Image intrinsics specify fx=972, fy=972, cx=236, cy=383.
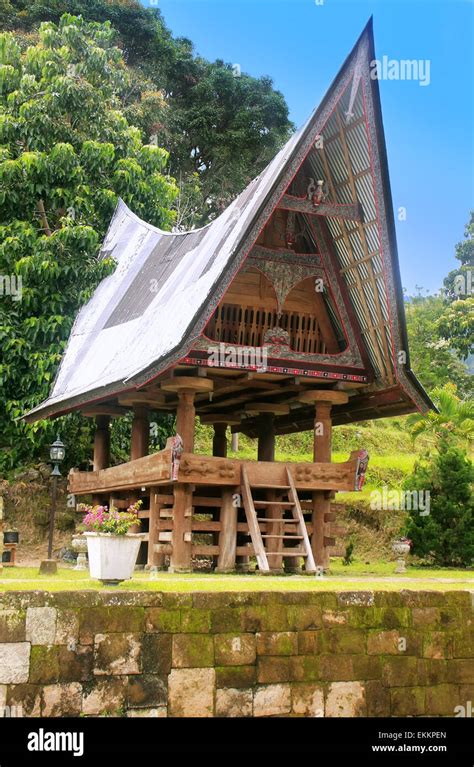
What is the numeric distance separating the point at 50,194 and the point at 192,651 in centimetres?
1809

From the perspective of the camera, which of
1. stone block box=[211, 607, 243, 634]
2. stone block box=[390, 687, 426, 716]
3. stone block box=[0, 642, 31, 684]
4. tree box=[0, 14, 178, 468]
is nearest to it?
stone block box=[0, 642, 31, 684]

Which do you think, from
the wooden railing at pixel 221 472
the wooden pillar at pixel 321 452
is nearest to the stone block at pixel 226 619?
the wooden railing at pixel 221 472

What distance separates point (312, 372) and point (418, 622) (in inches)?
272

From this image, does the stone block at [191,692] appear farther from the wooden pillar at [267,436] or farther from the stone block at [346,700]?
the wooden pillar at [267,436]

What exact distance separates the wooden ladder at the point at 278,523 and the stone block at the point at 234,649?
18.0ft

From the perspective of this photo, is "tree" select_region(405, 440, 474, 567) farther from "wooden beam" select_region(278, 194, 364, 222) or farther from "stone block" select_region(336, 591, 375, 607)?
"stone block" select_region(336, 591, 375, 607)

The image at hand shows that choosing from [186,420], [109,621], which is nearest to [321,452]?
[186,420]

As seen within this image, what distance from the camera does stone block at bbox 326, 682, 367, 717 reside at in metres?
11.4

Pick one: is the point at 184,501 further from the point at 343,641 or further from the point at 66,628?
the point at 66,628

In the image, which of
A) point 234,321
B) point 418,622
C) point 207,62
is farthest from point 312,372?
point 207,62

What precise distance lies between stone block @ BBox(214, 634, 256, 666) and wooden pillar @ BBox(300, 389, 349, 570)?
24.1ft

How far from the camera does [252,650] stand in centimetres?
1116

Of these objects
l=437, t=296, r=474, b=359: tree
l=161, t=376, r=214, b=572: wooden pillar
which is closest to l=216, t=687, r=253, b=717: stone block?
l=161, t=376, r=214, b=572: wooden pillar
